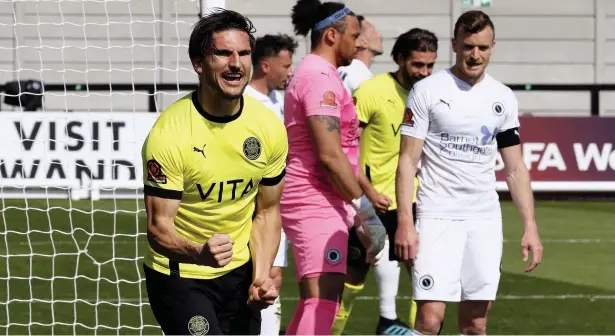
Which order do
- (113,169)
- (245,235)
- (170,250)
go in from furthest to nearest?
(113,169)
(245,235)
(170,250)

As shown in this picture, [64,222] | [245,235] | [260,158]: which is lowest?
[64,222]

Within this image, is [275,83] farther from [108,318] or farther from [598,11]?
[598,11]

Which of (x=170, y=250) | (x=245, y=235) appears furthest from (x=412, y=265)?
(x=170, y=250)

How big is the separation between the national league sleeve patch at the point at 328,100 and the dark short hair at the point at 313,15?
428mm

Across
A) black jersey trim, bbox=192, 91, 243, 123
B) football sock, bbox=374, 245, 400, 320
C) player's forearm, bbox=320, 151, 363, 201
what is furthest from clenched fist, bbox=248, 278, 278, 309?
football sock, bbox=374, 245, 400, 320

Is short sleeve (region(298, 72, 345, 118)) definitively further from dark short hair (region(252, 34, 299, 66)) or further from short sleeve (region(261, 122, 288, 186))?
dark short hair (region(252, 34, 299, 66))

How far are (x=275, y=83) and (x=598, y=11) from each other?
2240 cm

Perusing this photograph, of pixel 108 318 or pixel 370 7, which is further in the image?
pixel 370 7

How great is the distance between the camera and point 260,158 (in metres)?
5.61

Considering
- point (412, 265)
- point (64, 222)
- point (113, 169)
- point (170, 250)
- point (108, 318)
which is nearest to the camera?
point (170, 250)

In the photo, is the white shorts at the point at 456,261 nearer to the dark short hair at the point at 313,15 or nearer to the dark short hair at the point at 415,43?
the dark short hair at the point at 313,15

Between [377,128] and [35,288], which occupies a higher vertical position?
[377,128]

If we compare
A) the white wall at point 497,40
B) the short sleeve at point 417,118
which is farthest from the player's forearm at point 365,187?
the white wall at point 497,40

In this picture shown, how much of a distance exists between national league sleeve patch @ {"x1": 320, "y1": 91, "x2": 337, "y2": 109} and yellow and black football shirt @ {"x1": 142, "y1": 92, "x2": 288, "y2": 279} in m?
1.64
